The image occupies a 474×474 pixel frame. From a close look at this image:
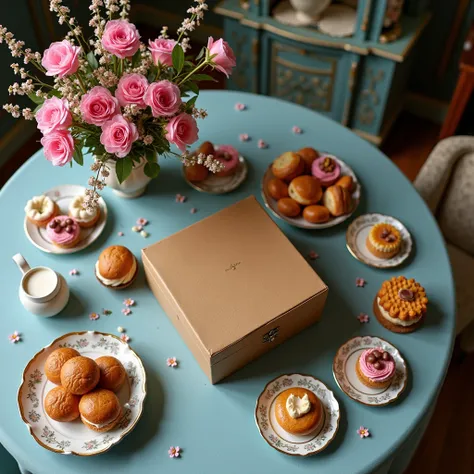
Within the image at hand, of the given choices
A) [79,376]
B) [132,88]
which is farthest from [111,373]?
[132,88]

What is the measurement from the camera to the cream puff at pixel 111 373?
1.28 meters

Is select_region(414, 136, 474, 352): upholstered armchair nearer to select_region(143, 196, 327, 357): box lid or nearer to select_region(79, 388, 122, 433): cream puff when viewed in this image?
select_region(143, 196, 327, 357): box lid

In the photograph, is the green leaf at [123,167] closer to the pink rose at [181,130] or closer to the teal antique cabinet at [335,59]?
the pink rose at [181,130]

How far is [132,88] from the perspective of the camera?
4.21 feet

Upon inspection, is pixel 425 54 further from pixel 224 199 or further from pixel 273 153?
pixel 224 199

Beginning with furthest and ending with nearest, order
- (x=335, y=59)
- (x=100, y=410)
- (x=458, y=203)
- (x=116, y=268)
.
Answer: (x=335, y=59) → (x=458, y=203) → (x=116, y=268) → (x=100, y=410)

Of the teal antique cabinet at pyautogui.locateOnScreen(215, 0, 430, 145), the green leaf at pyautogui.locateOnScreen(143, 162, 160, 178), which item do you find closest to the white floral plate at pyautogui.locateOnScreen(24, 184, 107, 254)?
the green leaf at pyautogui.locateOnScreen(143, 162, 160, 178)

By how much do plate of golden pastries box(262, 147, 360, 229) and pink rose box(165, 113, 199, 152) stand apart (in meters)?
0.37

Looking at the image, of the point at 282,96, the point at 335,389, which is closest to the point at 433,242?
the point at 335,389

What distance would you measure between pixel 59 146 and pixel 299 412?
0.79m

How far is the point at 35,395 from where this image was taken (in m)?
1.31

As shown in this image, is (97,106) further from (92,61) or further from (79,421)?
(79,421)

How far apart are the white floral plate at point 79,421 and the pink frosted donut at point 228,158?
0.59 m

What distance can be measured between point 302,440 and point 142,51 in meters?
0.99
